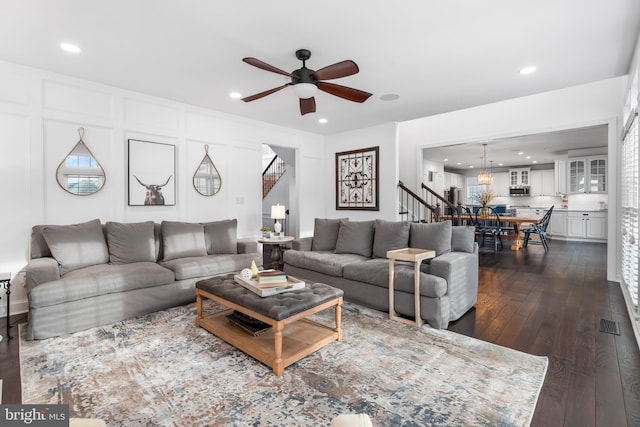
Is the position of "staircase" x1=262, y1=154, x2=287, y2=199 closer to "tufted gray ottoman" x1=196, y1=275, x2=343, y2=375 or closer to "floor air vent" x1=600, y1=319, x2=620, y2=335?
"tufted gray ottoman" x1=196, y1=275, x2=343, y2=375

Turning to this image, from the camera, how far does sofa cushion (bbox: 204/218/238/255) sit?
437 cm

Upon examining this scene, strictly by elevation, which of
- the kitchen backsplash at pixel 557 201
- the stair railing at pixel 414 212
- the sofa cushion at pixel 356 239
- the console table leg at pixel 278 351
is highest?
the kitchen backsplash at pixel 557 201

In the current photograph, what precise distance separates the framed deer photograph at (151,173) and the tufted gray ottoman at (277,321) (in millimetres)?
2022

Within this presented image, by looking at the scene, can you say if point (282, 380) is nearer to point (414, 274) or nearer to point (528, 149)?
point (414, 274)

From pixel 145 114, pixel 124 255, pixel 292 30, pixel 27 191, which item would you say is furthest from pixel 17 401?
pixel 145 114

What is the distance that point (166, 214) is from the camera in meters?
4.48

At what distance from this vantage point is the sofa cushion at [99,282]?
2.72m

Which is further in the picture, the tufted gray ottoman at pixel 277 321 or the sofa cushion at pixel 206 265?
the sofa cushion at pixel 206 265

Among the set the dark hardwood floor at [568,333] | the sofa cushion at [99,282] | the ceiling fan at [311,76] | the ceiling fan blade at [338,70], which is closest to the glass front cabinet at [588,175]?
the dark hardwood floor at [568,333]

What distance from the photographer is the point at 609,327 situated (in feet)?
9.61

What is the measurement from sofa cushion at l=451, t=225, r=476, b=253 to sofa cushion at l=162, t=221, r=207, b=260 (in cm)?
320

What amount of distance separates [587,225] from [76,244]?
444 inches

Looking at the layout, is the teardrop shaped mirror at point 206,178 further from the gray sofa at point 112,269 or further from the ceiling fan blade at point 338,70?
the ceiling fan blade at point 338,70

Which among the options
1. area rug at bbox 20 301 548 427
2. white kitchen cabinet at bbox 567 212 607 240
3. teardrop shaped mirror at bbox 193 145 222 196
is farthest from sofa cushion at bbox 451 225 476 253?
white kitchen cabinet at bbox 567 212 607 240
